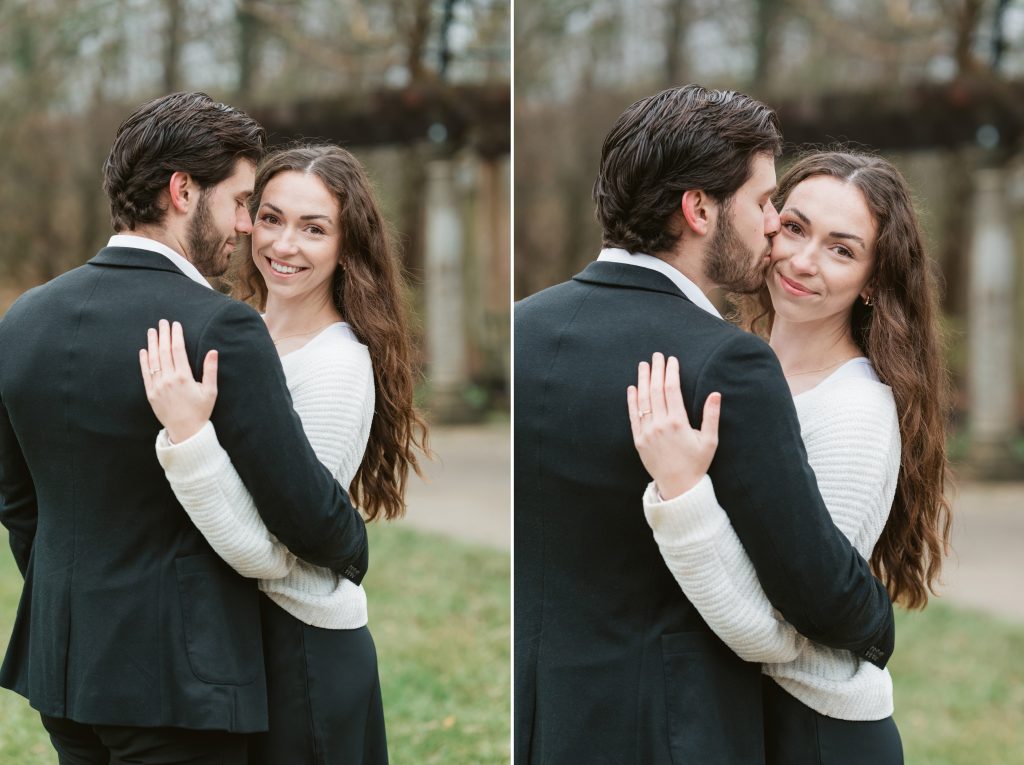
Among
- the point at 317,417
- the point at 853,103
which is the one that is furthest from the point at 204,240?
the point at 853,103

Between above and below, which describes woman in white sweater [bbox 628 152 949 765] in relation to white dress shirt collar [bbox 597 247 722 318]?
below

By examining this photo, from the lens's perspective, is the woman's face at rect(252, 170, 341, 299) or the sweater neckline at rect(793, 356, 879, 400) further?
the woman's face at rect(252, 170, 341, 299)

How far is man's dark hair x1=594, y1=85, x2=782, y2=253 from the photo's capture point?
1869mm

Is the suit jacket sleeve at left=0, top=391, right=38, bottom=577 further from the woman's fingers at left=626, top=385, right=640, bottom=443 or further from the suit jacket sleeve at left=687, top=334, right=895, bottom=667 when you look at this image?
the suit jacket sleeve at left=687, top=334, right=895, bottom=667

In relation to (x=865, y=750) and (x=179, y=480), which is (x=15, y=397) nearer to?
(x=179, y=480)

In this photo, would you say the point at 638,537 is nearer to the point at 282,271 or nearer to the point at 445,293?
the point at 282,271

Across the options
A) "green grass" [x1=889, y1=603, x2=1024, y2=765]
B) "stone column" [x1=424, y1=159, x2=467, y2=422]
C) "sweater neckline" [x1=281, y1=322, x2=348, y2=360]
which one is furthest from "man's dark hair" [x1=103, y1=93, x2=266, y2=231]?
"stone column" [x1=424, y1=159, x2=467, y2=422]

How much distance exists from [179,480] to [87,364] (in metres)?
0.25

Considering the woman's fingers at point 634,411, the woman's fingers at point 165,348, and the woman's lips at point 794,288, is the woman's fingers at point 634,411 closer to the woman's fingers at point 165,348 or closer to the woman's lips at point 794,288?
the woman's lips at point 794,288

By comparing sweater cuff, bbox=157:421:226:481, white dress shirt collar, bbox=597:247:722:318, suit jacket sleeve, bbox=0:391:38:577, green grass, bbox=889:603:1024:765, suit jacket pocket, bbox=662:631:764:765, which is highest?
white dress shirt collar, bbox=597:247:722:318

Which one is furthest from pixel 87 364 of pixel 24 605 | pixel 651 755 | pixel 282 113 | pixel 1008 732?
pixel 282 113

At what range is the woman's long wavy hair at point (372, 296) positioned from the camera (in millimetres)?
2379

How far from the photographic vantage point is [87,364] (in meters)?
1.95

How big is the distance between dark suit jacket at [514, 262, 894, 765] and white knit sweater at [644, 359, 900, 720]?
0.04 m
